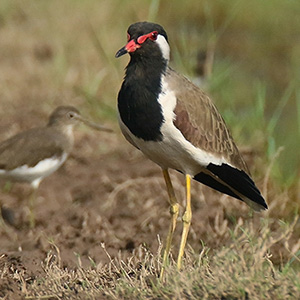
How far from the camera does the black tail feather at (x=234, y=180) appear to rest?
470 cm

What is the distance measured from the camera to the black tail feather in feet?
15.4

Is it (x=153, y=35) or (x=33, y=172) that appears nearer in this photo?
(x=153, y=35)

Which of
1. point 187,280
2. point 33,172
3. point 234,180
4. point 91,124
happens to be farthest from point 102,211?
point 187,280

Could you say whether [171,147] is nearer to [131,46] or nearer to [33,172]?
[131,46]

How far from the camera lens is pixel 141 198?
630 cm

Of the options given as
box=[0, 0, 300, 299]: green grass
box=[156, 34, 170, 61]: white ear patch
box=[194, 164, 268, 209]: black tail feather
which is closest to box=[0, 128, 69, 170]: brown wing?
box=[0, 0, 300, 299]: green grass

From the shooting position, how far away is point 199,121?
4555 mm

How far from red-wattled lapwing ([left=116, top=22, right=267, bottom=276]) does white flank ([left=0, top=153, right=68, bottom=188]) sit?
1.85 meters

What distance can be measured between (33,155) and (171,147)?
6.92 ft

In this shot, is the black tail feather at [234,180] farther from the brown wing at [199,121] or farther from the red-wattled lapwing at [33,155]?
the red-wattled lapwing at [33,155]

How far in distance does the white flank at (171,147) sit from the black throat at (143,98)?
1.3 inches

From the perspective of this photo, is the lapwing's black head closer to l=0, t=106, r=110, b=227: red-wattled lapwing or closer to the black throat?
the black throat

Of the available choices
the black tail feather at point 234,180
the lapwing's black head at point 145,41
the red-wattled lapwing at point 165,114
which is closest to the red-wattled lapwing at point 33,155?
the black tail feather at point 234,180

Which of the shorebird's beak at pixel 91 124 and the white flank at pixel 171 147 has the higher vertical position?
the white flank at pixel 171 147
